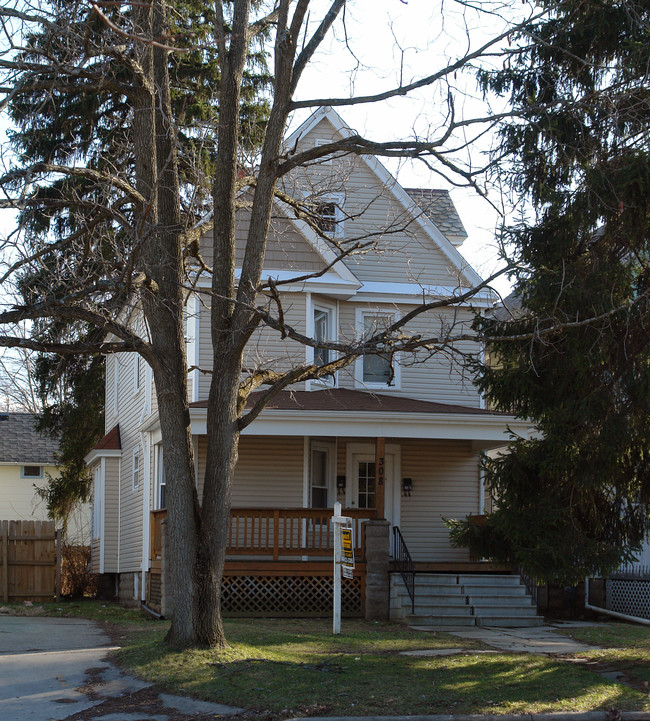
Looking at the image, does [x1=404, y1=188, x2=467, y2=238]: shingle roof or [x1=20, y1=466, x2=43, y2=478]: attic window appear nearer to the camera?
[x1=404, y1=188, x2=467, y2=238]: shingle roof

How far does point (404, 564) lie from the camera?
55.7 feet

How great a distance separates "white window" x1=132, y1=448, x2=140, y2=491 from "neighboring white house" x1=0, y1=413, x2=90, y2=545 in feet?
Result: 54.7

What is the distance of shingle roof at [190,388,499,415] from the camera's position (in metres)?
17.0

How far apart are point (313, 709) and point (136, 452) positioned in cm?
1501

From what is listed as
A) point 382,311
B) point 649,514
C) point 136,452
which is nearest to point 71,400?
point 136,452

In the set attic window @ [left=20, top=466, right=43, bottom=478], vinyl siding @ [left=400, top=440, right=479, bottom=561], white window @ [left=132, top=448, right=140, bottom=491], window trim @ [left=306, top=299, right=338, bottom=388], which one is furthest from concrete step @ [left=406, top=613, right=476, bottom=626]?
attic window @ [left=20, top=466, right=43, bottom=478]

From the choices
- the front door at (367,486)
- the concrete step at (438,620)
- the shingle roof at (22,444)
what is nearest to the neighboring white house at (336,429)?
the front door at (367,486)

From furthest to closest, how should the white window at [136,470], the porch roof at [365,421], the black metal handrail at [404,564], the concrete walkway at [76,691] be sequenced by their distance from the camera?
the white window at [136,470]
the porch roof at [365,421]
the black metal handrail at [404,564]
the concrete walkway at [76,691]

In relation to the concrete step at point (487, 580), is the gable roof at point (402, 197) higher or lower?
higher

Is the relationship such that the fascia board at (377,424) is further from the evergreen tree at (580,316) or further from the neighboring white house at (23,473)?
the neighboring white house at (23,473)

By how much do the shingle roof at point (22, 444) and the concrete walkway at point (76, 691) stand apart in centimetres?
2737

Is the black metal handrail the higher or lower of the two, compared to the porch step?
higher

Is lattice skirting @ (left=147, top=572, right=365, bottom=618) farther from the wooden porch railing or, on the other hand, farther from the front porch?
the wooden porch railing

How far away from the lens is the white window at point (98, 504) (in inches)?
966
